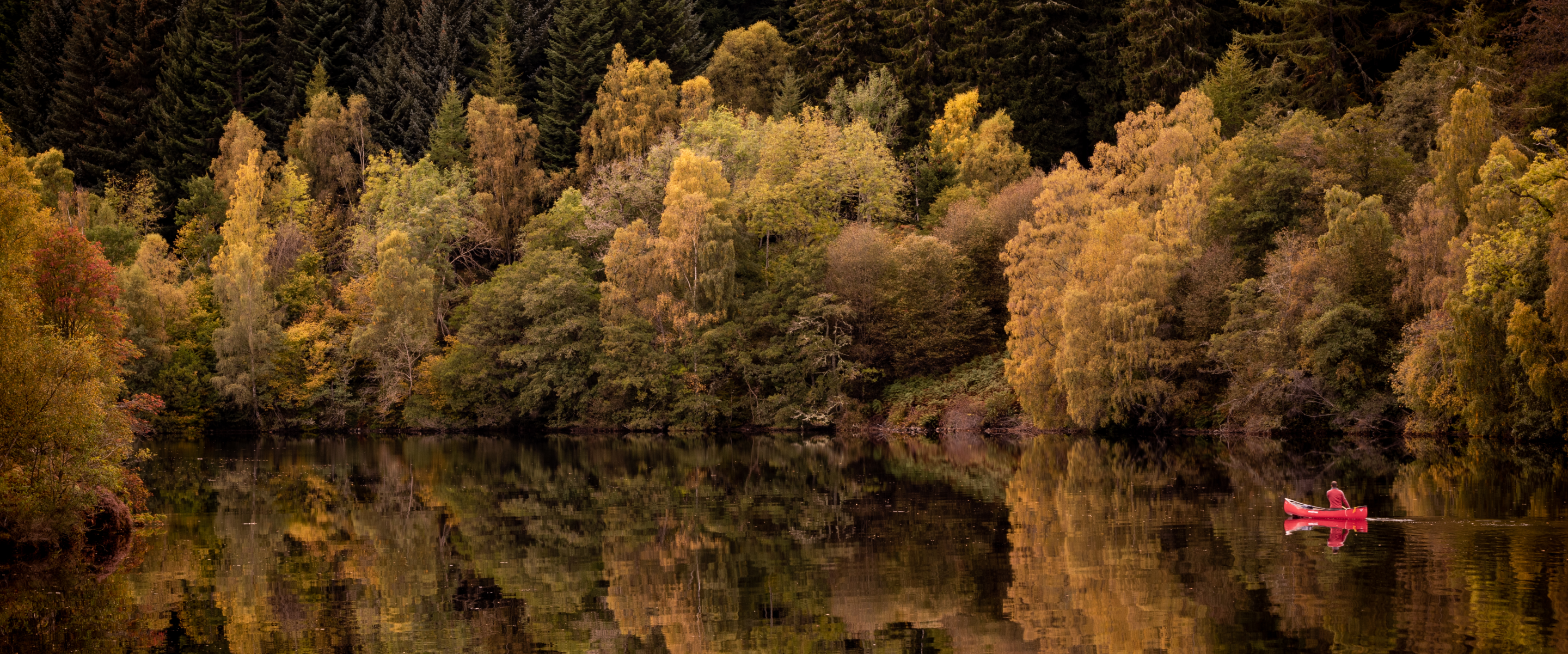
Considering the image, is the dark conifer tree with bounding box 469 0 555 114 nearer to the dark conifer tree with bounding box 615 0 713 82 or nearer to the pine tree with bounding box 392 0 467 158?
the pine tree with bounding box 392 0 467 158

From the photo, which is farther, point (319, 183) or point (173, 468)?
point (319, 183)

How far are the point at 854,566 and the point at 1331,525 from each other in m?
9.46

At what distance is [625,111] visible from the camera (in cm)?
7819

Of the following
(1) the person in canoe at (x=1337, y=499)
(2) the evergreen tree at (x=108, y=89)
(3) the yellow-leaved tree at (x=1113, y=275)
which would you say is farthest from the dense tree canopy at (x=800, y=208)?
(1) the person in canoe at (x=1337, y=499)

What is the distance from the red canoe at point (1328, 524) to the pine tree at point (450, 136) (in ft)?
204

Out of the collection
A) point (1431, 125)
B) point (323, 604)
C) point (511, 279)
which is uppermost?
point (1431, 125)

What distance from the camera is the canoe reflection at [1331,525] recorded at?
86.0ft

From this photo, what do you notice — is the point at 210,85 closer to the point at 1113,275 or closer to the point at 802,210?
the point at 802,210

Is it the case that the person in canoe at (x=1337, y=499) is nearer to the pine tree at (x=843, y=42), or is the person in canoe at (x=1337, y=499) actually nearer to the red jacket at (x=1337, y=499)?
the red jacket at (x=1337, y=499)

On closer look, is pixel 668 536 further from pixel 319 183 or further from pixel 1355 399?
pixel 319 183

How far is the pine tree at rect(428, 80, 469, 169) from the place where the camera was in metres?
81.8

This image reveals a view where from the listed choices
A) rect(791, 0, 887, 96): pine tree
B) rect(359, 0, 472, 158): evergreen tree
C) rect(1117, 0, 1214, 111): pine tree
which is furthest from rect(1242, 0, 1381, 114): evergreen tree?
rect(359, 0, 472, 158): evergreen tree

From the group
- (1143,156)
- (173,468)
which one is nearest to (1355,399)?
(1143,156)

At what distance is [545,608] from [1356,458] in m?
29.5
